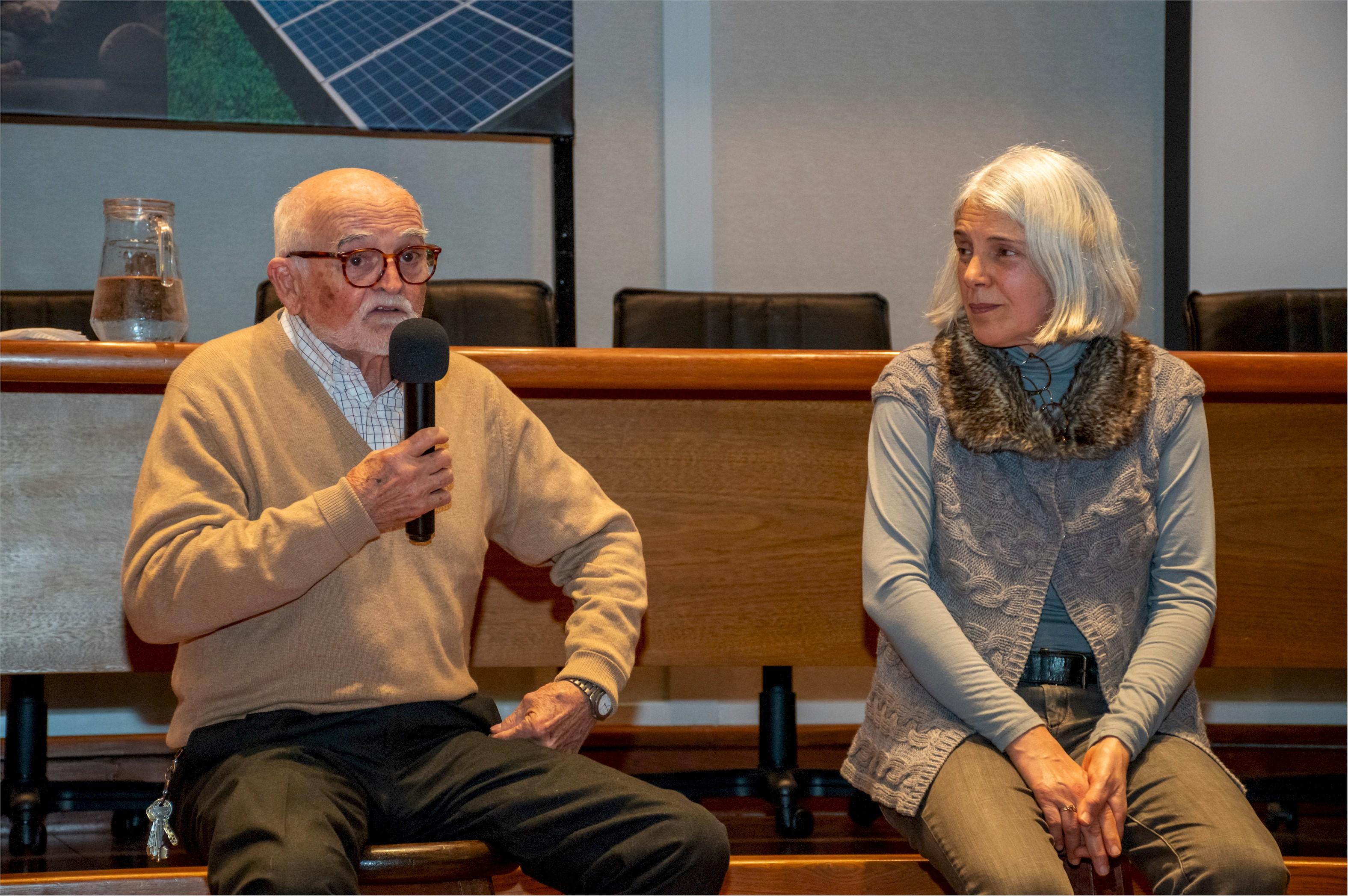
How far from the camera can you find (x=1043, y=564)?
1.56 metres

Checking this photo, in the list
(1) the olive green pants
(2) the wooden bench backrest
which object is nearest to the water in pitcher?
(2) the wooden bench backrest

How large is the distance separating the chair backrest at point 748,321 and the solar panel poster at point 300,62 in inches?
38.6

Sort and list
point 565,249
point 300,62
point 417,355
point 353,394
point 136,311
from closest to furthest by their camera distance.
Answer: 1. point 417,355
2. point 353,394
3. point 136,311
4. point 300,62
5. point 565,249

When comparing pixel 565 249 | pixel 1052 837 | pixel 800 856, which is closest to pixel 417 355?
pixel 1052 837

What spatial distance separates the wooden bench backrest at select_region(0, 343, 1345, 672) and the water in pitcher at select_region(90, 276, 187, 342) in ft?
0.40

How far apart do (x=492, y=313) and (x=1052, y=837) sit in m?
1.55

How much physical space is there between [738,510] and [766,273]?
1816mm

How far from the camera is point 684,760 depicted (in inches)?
106

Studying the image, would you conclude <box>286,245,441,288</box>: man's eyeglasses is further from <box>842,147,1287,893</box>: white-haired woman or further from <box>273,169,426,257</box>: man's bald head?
<box>842,147,1287,893</box>: white-haired woman

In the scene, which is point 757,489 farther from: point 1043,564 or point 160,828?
point 160,828

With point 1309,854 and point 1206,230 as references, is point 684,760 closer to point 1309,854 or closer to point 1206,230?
point 1309,854

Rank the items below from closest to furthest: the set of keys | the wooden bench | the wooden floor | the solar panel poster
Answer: the set of keys → the wooden floor → the wooden bench → the solar panel poster

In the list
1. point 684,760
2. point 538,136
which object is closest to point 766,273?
point 538,136

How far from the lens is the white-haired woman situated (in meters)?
1.41
